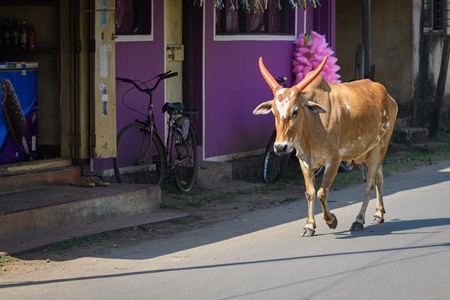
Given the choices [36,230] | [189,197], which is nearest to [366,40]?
[189,197]

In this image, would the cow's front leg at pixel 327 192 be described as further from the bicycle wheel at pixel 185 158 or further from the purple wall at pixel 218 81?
the purple wall at pixel 218 81

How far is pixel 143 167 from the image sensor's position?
39.0 ft

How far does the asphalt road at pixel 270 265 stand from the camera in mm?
7066

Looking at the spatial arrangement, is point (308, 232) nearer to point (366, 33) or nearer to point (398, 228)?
point (398, 228)

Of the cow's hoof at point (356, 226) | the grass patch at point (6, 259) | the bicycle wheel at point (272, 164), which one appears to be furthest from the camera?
the bicycle wheel at point (272, 164)

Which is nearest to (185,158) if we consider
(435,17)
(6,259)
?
(6,259)

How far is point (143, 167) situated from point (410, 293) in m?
5.57

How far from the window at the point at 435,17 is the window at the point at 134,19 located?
995cm

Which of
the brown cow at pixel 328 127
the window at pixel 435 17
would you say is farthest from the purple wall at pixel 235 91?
the window at pixel 435 17

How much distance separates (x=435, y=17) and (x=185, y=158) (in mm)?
10830

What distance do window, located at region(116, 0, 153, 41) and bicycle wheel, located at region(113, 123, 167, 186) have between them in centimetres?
129

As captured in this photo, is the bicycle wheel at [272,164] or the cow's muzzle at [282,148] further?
the bicycle wheel at [272,164]

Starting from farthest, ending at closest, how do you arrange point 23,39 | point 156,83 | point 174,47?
1. point 174,47
2. point 156,83
3. point 23,39

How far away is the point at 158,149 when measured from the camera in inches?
460
